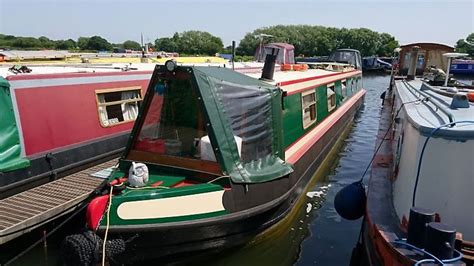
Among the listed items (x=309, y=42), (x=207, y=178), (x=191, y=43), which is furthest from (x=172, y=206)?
(x=191, y=43)

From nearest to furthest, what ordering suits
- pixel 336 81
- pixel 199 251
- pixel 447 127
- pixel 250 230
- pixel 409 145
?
pixel 447 127 < pixel 409 145 < pixel 199 251 < pixel 250 230 < pixel 336 81

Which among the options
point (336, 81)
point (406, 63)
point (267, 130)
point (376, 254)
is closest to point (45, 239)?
point (267, 130)

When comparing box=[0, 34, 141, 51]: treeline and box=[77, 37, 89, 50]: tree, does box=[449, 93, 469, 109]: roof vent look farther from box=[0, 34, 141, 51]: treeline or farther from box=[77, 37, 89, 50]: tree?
box=[77, 37, 89, 50]: tree

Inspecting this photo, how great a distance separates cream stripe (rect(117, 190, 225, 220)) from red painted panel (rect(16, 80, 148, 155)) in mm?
2739

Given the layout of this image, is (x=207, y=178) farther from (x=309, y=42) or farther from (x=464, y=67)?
(x=309, y=42)

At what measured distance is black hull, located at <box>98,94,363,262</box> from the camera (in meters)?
4.89

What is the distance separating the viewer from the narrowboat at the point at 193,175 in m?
4.81

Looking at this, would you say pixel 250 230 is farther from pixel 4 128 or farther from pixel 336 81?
pixel 336 81

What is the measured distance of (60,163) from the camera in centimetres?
705

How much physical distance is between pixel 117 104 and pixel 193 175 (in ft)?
12.4

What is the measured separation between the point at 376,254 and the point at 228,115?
248 cm

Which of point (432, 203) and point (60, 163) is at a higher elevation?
point (432, 203)

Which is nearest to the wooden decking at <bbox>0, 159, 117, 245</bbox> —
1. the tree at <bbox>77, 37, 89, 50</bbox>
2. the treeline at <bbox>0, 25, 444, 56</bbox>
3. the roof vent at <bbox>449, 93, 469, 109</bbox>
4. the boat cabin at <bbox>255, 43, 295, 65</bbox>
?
the roof vent at <bbox>449, 93, 469, 109</bbox>

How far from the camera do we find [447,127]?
3832 mm
